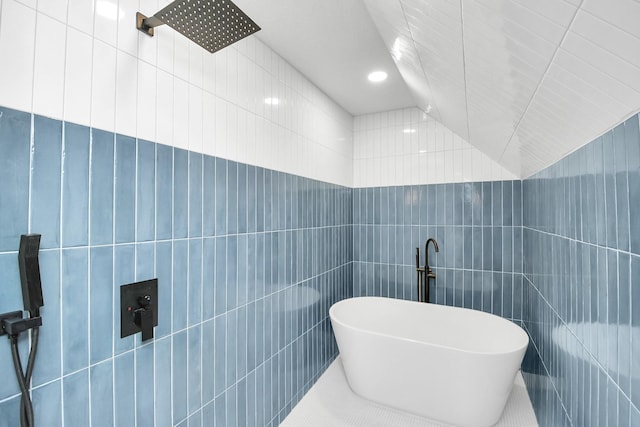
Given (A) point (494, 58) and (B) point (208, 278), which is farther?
(B) point (208, 278)

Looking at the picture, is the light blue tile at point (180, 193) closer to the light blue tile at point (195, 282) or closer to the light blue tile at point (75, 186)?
the light blue tile at point (195, 282)

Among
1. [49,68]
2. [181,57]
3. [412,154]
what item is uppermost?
[181,57]

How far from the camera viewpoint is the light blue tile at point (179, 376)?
4.61 feet

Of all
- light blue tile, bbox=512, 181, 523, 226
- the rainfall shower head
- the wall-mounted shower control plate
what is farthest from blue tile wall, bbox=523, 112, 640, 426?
the wall-mounted shower control plate

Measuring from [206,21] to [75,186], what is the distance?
0.77 m

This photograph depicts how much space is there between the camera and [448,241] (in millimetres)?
3006

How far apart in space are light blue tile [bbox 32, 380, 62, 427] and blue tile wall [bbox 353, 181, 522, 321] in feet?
9.10

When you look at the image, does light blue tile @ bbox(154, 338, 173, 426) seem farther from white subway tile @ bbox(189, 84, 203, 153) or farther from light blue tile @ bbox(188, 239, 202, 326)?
white subway tile @ bbox(189, 84, 203, 153)

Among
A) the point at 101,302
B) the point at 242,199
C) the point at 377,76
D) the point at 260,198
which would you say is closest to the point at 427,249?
the point at 377,76

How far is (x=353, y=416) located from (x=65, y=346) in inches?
76.3

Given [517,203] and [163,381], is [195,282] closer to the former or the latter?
[163,381]

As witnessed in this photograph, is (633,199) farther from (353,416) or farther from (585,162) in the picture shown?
(353,416)

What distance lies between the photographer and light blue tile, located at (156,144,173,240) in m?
1.33

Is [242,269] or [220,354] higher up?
[242,269]
